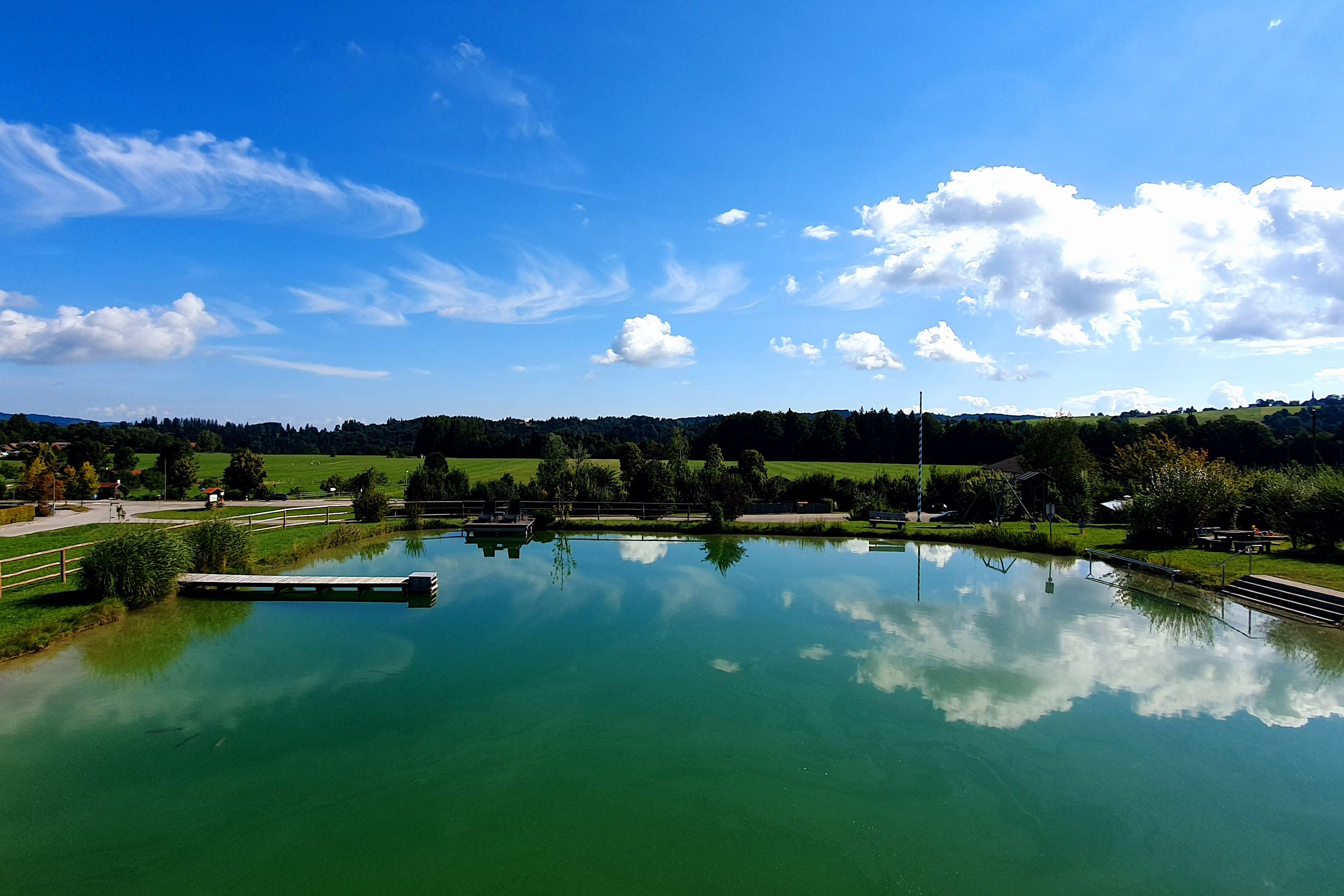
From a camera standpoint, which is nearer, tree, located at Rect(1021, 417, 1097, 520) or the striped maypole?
the striped maypole

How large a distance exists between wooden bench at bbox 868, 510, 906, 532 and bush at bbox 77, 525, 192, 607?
2255 cm

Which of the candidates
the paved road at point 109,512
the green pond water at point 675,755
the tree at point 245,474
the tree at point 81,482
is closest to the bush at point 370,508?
the paved road at point 109,512

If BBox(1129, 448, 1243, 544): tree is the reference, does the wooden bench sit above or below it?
below

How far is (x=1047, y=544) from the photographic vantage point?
21.3m

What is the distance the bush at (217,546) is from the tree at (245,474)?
1879 cm

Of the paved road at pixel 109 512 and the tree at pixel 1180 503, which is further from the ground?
the tree at pixel 1180 503

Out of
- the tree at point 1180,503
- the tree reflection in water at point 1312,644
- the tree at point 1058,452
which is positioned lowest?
the tree reflection in water at point 1312,644

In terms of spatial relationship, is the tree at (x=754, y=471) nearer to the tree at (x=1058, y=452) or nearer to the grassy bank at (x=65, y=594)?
the tree at (x=1058, y=452)

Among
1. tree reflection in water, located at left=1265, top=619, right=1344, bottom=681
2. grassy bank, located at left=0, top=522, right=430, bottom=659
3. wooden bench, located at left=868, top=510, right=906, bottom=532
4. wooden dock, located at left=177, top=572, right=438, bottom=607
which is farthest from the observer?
wooden bench, located at left=868, top=510, right=906, bottom=532

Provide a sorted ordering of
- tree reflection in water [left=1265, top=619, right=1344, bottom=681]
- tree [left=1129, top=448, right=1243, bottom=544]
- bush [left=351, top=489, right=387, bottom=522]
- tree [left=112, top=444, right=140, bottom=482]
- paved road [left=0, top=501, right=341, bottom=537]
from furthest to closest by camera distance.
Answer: tree [left=112, top=444, right=140, bottom=482] < bush [left=351, top=489, right=387, bottom=522] < paved road [left=0, top=501, right=341, bottom=537] < tree [left=1129, top=448, right=1243, bottom=544] < tree reflection in water [left=1265, top=619, right=1344, bottom=681]

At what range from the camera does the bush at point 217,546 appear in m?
16.1

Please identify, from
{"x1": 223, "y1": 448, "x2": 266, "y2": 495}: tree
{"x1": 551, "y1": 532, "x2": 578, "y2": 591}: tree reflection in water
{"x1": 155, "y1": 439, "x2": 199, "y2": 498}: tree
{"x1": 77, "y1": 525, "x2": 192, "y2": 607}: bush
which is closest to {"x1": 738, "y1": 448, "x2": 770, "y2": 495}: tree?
{"x1": 551, "y1": 532, "x2": 578, "y2": 591}: tree reflection in water

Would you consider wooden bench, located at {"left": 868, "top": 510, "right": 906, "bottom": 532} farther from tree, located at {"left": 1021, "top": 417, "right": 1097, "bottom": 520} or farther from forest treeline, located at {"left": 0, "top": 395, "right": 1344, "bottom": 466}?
forest treeline, located at {"left": 0, "top": 395, "right": 1344, "bottom": 466}

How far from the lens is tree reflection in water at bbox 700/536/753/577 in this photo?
1873cm
